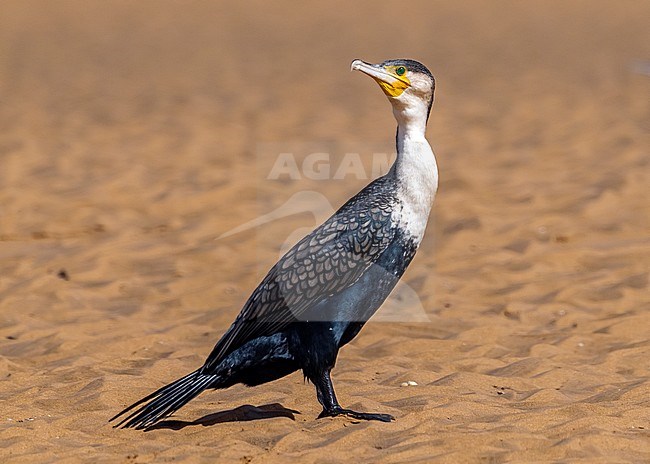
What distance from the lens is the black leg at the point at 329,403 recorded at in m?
4.60

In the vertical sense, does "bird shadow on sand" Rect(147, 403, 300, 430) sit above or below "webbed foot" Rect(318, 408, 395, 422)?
below

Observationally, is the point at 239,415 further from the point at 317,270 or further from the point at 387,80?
the point at 387,80

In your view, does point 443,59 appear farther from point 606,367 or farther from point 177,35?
point 606,367

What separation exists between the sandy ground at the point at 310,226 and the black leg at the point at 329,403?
108mm

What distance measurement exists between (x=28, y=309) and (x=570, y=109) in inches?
323

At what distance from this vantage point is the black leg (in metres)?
4.60

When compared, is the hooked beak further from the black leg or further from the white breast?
the black leg

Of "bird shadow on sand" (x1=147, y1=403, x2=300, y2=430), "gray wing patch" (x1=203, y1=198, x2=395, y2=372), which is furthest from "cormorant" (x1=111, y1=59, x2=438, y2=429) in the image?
"bird shadow on sand" (x1=147, y1=403, x2=300, y2=430)

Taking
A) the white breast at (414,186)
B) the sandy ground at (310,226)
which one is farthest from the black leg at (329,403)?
the white breast at (414,186)

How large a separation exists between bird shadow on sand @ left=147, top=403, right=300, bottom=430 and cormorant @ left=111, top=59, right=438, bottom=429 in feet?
0.46

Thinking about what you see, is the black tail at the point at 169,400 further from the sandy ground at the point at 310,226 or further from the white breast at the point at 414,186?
the white breast at the point at 414,186

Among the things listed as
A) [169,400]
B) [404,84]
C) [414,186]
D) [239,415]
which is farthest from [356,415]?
[404,84]

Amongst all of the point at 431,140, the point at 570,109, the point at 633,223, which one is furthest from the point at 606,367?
the point at 570,109

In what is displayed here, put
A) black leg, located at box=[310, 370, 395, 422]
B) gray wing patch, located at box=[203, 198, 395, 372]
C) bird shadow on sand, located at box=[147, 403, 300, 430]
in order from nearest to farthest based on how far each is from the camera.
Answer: gray wing patch, located at box=[203, 198, 395, 372] → black leg, located at box=[310, 370, 395, 422] → bird shadow on sand, located at box=[147, 403, 300, 430]
